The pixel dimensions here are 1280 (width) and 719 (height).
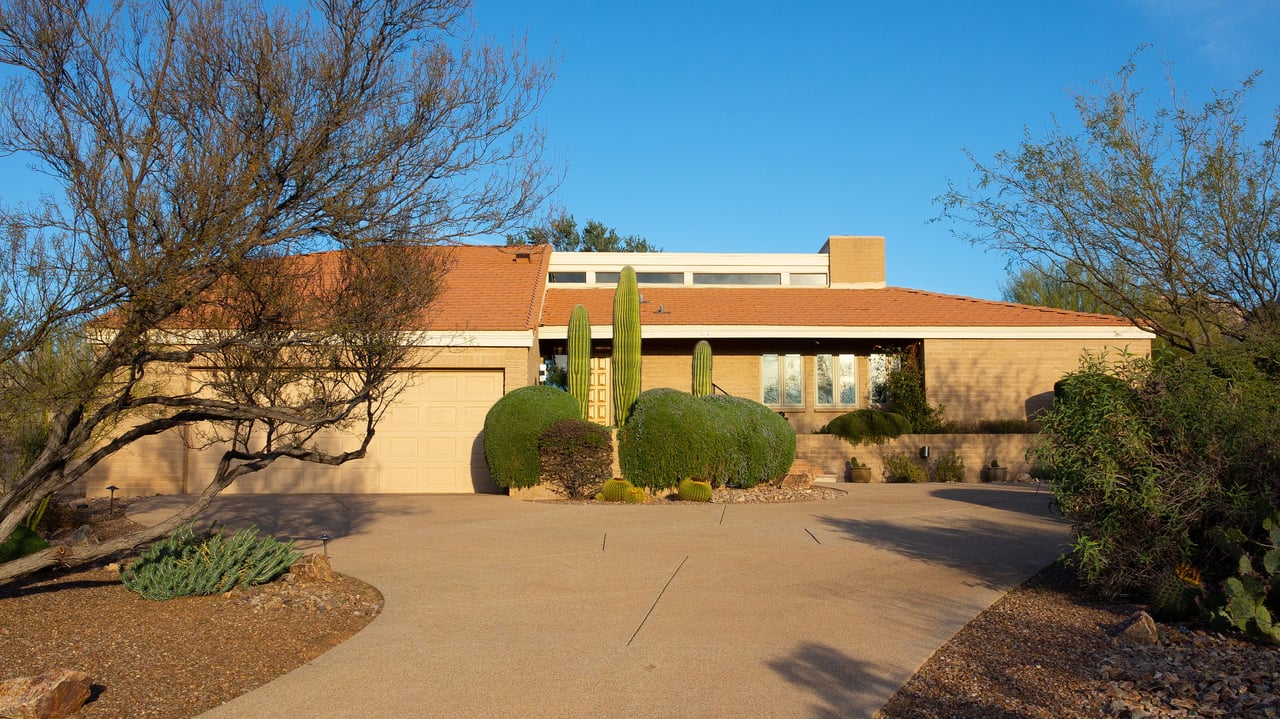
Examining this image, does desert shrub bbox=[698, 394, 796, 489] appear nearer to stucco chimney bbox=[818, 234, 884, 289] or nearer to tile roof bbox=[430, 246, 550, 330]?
tile roof bbox=[430, 246, 550, 330]

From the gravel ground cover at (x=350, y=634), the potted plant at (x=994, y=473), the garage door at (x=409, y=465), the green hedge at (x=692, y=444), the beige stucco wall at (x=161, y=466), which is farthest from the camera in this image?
the potted plant at (x=994, y=473)

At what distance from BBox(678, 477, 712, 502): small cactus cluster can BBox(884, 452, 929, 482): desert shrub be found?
20.3 feet

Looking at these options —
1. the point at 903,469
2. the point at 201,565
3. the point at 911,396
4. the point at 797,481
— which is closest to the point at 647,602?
the point at 201,565

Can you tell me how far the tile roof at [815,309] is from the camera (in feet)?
76.4

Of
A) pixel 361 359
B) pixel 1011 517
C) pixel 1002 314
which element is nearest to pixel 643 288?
pixel 1002 314

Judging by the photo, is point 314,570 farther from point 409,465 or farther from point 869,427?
point 869,427

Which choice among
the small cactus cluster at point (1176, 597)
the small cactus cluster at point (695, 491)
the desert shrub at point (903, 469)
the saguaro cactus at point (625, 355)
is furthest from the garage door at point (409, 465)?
the small cactus cluster at point (1176, 597)

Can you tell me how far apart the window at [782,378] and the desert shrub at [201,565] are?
52.7ft

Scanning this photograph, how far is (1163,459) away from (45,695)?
26.2 feet

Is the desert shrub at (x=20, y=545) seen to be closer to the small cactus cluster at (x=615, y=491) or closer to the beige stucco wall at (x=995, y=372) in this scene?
the small cactus cluster at (x=615, y=491)

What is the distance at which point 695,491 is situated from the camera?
53.6 feet

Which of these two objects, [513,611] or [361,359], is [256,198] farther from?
[513,611]

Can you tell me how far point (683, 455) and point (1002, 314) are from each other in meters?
11.2

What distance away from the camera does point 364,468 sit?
1866cm
